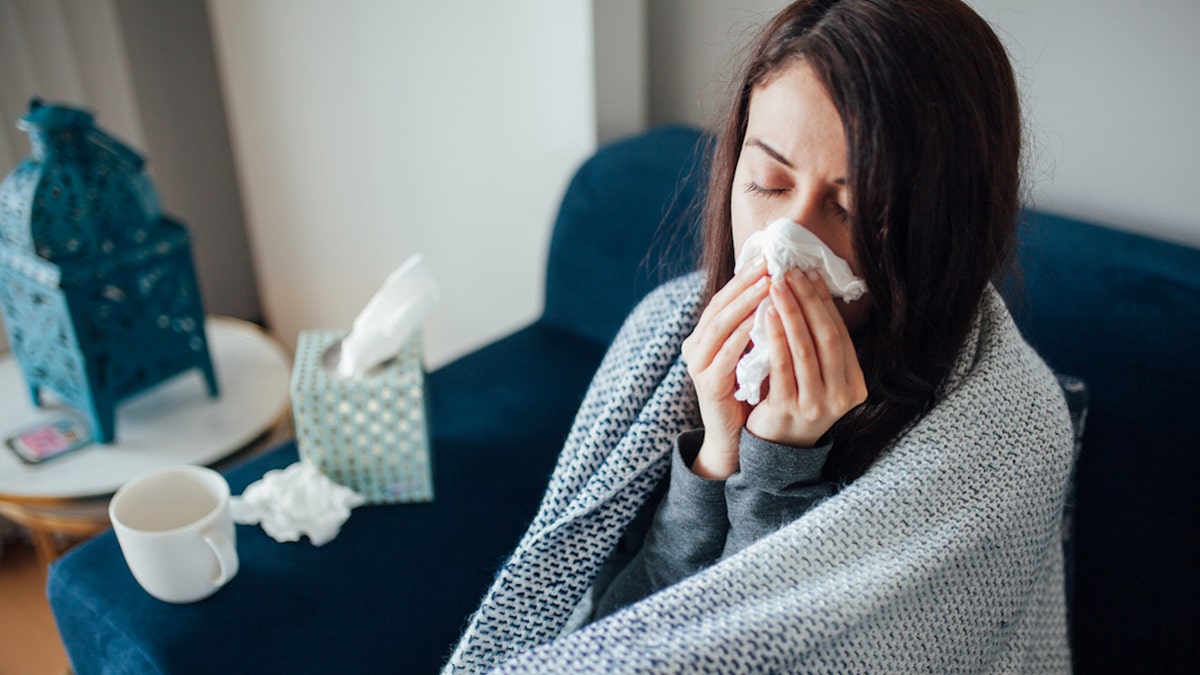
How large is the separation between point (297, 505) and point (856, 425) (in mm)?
615

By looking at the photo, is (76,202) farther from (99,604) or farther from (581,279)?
(581,279)

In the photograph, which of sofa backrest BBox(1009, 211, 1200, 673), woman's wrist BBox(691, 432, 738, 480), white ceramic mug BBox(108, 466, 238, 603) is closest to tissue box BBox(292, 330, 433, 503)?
white ceramic mug BBox(108, 466, 238, 603)

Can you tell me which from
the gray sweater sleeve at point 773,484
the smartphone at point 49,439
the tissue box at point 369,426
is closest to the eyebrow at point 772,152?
the gray sweater sleeve at point 773,484

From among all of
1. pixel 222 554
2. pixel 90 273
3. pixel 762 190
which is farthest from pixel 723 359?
pixel 90 273

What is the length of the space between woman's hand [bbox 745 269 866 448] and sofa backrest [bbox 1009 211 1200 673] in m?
0.31

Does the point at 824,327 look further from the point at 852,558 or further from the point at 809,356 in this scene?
the point at 852,558

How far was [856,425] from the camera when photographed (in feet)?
2.45

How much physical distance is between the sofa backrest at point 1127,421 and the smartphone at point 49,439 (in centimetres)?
128

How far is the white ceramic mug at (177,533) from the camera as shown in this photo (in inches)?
33.1

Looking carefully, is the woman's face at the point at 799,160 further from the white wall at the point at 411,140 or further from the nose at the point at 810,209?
the white wall at the point at 411,140

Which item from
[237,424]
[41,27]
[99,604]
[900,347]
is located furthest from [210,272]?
[900,347]

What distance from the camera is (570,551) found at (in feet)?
2.73

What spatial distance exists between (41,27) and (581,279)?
122 centimetres

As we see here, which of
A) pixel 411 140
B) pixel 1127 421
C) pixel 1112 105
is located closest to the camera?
pixel 1127 421
